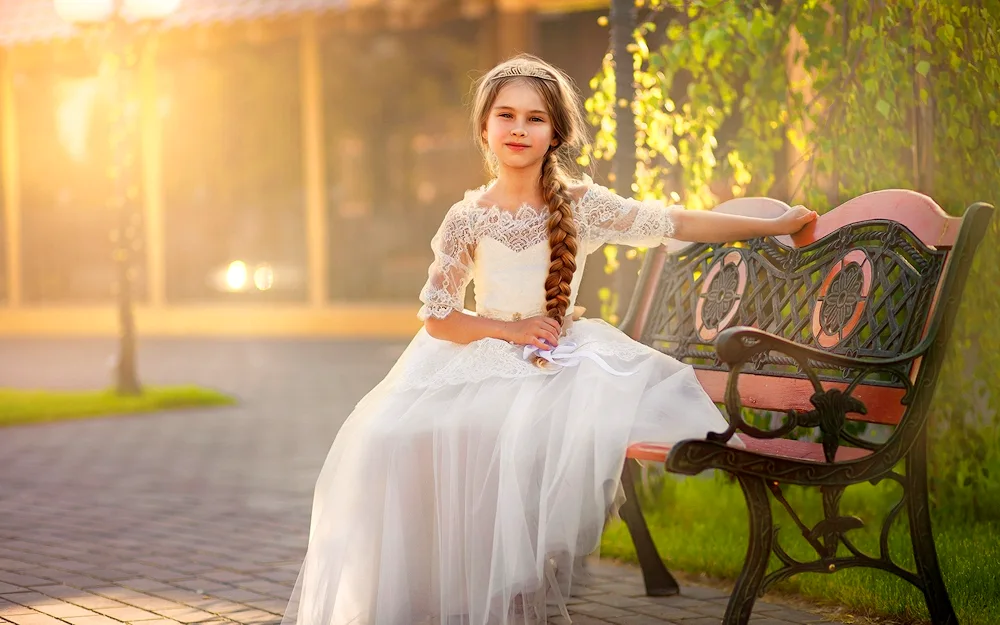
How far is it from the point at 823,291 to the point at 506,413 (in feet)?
3.43

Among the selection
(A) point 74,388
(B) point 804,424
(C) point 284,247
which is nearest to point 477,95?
(B) point 804,424

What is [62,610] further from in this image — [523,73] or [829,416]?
[829,416]

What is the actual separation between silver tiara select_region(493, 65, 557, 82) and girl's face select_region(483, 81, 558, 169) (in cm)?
3

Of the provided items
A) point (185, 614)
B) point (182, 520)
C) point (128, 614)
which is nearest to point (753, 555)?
point (185, 614)

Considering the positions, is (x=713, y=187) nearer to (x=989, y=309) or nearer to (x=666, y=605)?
(x=989, y=309)

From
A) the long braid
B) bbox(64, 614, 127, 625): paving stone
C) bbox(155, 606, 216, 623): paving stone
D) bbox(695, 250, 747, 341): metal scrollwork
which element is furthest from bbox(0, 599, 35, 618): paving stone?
bbox(695, 250, 747, 341): metal scrollwork

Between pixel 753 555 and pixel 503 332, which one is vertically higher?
pixel 503 332

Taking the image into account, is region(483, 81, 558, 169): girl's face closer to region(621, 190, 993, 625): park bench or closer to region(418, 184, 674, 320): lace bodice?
region(418, 184, 674, 320): lace bodice

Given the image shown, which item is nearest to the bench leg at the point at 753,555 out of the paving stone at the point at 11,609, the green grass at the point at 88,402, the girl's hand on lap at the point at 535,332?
the girl's hand on lap at the point at 535,332

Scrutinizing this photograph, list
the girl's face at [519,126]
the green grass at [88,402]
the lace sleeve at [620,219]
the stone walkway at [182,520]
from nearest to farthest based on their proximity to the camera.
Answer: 1. the girl's face at [519,126]
2. the lace sleeve at [620,219]
3. the stone walkway at [182,520]
4. the green grass at [88,402]

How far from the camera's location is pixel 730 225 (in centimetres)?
371

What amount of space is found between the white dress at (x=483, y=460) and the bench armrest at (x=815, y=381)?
174mm

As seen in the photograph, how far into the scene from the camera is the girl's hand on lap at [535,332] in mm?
3502

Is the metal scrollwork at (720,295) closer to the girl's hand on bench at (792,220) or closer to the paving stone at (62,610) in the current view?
the girl's hand on bench at (792,220)
